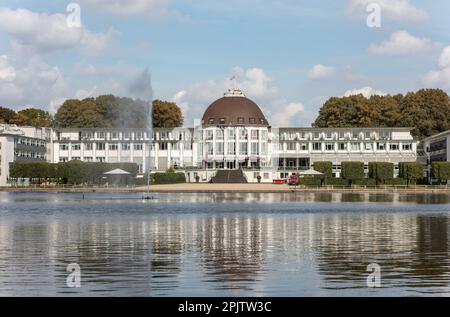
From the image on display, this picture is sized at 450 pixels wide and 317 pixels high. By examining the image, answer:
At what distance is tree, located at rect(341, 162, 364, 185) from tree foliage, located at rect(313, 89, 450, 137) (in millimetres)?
37504

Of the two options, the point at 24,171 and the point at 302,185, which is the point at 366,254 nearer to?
the point at 302,185

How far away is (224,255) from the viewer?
1162 inches

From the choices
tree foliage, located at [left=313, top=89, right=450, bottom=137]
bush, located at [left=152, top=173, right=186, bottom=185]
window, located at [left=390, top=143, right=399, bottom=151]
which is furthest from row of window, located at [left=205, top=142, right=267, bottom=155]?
window, located at [left=390, top=143, right=399, bottom=151]

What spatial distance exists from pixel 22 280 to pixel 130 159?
4877 inches

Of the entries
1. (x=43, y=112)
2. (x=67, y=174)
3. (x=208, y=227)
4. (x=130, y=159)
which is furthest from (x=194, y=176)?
(x=208, y=227)

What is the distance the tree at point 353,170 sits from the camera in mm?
119438

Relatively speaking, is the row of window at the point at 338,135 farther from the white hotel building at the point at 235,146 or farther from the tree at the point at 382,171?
the tree at the point at 382,171

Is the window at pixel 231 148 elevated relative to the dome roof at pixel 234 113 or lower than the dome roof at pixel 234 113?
lower

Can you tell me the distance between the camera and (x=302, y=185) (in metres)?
119

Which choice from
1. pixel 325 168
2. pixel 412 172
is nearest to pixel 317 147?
pixel 325 168

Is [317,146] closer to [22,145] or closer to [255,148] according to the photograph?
[255,148]

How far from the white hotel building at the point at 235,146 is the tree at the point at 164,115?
40.5 feet

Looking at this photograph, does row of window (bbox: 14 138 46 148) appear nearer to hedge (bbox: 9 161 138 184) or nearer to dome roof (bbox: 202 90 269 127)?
hedge (bbox: 9 161 138 184)

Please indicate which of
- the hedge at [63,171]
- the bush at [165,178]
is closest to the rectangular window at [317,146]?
the bush at [165,178]
